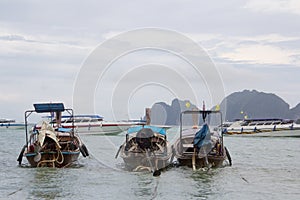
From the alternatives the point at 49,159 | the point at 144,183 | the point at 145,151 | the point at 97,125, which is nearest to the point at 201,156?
the point at 145,151

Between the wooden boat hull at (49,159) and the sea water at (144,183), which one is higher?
the wooden boat hull at (49,159)

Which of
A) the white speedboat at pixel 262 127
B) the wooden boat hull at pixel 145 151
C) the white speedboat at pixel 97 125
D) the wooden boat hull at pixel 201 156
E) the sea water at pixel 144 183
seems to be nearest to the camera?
the sea water at pixel 144 183

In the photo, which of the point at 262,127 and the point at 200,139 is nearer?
the point at 200,139

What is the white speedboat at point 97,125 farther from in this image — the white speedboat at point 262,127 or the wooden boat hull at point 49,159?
the wooden boat hull at point 49,159

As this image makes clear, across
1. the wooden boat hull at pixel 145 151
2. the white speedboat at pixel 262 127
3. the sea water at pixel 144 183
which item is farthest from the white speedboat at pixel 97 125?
the wooden boat hull at pixel 145 151

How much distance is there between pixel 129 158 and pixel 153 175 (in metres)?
1.94

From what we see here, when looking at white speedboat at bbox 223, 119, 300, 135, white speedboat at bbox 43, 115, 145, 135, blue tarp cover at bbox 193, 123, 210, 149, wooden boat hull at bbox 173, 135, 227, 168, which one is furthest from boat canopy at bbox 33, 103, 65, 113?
white speedboat at bbox 223, 119, 300, 135

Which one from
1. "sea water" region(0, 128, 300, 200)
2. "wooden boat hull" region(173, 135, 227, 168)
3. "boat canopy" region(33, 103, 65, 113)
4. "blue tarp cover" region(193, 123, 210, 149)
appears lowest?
"sea water" region(0, 128, 300, 200)

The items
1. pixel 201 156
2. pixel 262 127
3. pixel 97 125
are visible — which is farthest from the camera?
pixel 262 127

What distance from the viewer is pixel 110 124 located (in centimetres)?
6041

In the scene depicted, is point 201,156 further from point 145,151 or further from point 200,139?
point 145,151

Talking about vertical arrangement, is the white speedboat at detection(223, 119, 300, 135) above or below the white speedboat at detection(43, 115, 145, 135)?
below

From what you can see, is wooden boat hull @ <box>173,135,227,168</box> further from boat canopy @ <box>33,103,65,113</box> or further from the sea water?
boat canopy @ <box>33,103,65,113</box>

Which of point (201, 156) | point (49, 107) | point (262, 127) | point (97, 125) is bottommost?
point (201, 156)
